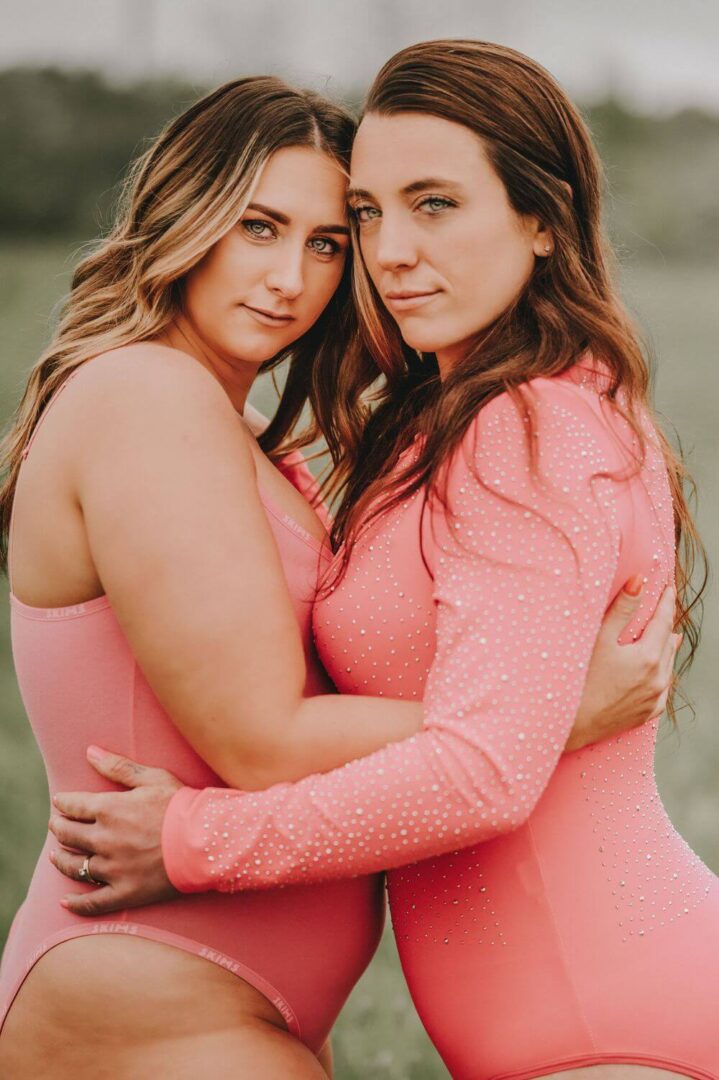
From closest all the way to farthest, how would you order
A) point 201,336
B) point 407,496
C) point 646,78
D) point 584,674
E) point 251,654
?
1. point 584,674
2. point 251,654
3. point 407,496
4. point 201,336
5. point 646,78

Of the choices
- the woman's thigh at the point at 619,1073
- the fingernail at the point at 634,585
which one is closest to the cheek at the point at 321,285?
the fingernail at the point at 634,585

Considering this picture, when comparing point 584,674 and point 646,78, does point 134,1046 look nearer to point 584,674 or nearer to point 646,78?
point 584,674

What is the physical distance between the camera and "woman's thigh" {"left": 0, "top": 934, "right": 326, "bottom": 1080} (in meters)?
1.77

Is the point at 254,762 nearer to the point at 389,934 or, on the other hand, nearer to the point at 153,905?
the point at 153,905

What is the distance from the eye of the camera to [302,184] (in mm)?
2096

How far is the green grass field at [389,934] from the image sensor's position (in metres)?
3.69

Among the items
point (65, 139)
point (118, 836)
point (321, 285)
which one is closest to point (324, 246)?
point (321, 285)

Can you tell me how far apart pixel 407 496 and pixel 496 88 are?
2.14 feet

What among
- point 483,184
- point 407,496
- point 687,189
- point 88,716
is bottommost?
point 687,189

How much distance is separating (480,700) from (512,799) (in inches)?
5.3

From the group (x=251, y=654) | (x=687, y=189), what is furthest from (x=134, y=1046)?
(x=687, y=189)

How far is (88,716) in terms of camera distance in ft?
6.19

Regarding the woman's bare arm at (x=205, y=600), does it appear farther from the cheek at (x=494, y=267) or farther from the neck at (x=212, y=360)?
the cheek at (x=494, y=267)

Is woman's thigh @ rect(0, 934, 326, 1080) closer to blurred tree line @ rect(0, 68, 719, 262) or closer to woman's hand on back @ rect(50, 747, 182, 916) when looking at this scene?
woman's hand on back @ rect(50, 747, 182, 916)
